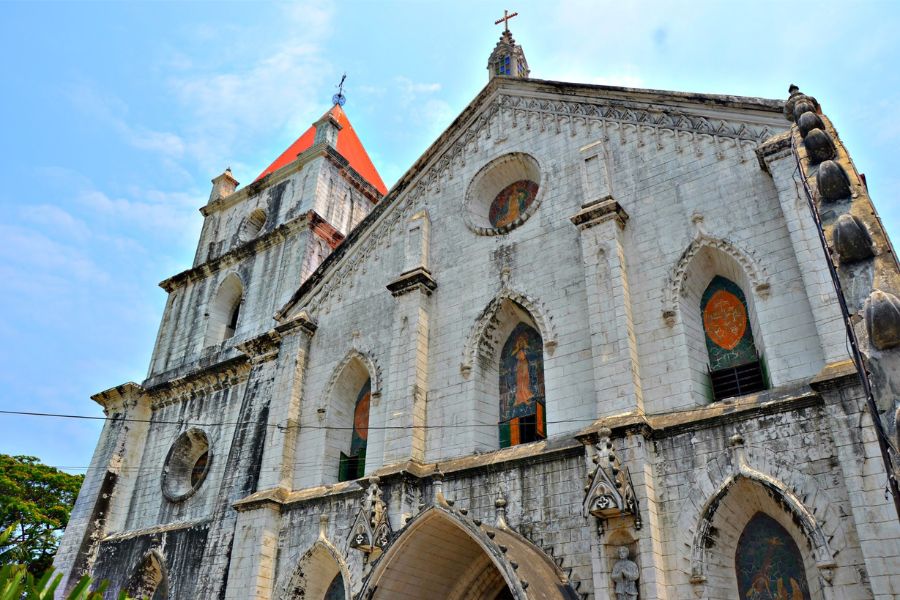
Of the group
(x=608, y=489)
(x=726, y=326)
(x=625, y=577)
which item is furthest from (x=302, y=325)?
(x=625, y=577)

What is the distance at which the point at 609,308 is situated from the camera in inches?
478

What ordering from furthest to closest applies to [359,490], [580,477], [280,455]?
[280,455] → [359,490] → [580,477]

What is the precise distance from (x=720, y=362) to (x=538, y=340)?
3367 millimetres

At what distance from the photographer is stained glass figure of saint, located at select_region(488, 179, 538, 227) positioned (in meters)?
15.4

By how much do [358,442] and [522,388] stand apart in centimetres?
406

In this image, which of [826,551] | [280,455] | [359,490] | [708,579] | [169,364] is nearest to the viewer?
[826,551]

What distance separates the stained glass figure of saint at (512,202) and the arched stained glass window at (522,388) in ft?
8.46

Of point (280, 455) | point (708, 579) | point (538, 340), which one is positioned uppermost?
point (538, 340)

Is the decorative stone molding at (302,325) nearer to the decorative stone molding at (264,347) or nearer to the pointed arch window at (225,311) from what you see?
the decorative stone molding at (264,347)

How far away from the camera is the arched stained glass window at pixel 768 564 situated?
941cm

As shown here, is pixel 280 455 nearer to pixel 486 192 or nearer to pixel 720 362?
pixel 486 192

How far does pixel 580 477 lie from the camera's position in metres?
11.2

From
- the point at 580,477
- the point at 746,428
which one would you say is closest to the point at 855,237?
the point at 746,428

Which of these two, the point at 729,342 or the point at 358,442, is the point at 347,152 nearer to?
the point at 358,442
